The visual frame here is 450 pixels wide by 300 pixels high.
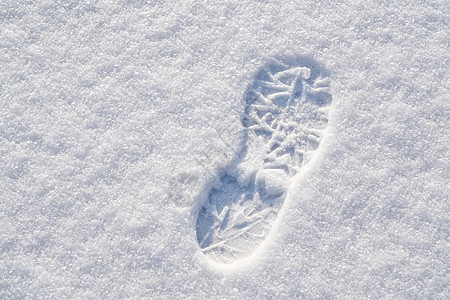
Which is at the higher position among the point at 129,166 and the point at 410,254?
the point at 129,166

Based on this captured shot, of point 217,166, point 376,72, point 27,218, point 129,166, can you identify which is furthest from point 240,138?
point 27,218

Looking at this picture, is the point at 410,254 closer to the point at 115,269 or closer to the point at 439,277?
the point at 439,277

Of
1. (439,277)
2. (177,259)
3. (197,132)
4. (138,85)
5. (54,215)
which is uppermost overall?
(138,85)
